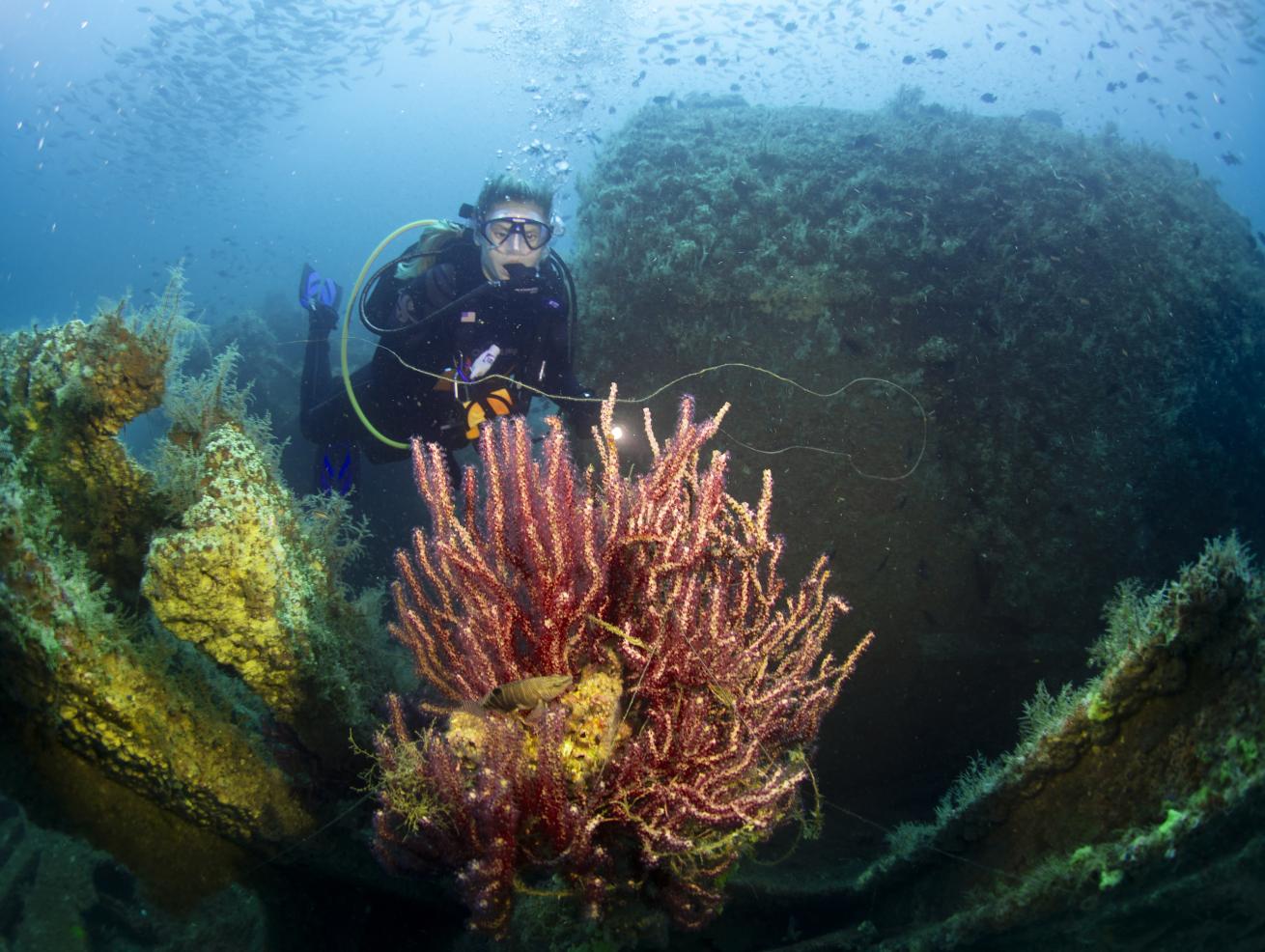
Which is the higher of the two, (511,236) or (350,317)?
(511,236)

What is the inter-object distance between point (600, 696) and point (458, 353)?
432 centimetres

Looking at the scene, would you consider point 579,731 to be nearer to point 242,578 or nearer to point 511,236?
point 242,578

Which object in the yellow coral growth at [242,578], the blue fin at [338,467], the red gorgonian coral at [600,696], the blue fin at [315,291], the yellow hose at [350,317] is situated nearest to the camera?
the red gorgonian coral at [600,696]

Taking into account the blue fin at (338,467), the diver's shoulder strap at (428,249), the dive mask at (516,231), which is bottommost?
the blue fin at (338,467)

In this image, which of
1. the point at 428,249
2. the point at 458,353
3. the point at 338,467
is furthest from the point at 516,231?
the point at 338,467

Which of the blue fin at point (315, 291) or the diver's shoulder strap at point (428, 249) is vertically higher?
→ the diver's shoulder strap at point (428, 249)

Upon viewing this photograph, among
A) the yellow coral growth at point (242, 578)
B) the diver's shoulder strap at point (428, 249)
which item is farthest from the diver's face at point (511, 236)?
the yellow coral growth at point (242, 578)

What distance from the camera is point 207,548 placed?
241cm

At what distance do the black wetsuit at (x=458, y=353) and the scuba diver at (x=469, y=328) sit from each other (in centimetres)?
1

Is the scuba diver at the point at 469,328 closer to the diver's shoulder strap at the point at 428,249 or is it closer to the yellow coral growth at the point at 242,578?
the diver's shoulder strap at the point at 428,249

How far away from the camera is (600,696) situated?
8.14 feet

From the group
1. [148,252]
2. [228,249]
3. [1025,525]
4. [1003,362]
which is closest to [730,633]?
[1025,525]

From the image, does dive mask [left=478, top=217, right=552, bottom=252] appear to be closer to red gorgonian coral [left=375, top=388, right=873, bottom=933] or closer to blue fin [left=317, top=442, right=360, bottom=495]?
blue fin [left=317, top=442, right=360, bottom=495]

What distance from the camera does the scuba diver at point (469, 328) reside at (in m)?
5.72
